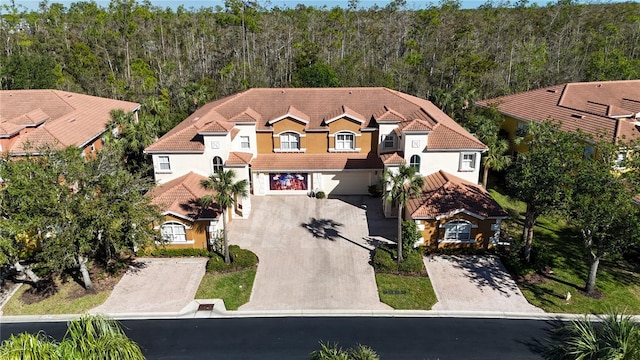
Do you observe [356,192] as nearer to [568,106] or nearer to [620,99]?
[568,106]

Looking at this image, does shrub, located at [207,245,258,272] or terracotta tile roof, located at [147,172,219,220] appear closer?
shrub, located at [207,245,258,272]

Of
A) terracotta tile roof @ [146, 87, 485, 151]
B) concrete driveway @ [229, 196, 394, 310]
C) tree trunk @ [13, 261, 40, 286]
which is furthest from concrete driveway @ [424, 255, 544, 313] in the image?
tree trunk @ [13, 261, 40, 286]

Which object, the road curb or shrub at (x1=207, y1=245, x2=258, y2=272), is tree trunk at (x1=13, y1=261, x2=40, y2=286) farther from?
shrub at (x1=207, y1=245, x2=258, y2=272)

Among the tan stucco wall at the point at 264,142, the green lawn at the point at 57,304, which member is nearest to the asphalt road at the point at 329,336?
the green lawn at the point at 57,304

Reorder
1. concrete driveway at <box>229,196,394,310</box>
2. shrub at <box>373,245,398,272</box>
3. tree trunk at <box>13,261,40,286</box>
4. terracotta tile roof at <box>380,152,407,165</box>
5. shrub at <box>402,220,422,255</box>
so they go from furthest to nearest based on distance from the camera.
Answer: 1. terracotta tile roof at <box>380,152,407,165</box>
2. shrub at <box>402,220,422,255</box>
3. shrub at <box>373,245,398,272</box>
4. concrete driveway at <box>229,196,394,310</box>
5. tree trunk at <box>13,261,40,286</box>

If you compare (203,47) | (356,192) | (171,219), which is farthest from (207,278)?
(203,47)

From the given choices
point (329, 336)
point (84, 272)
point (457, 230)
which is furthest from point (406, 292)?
point (84, 272)
